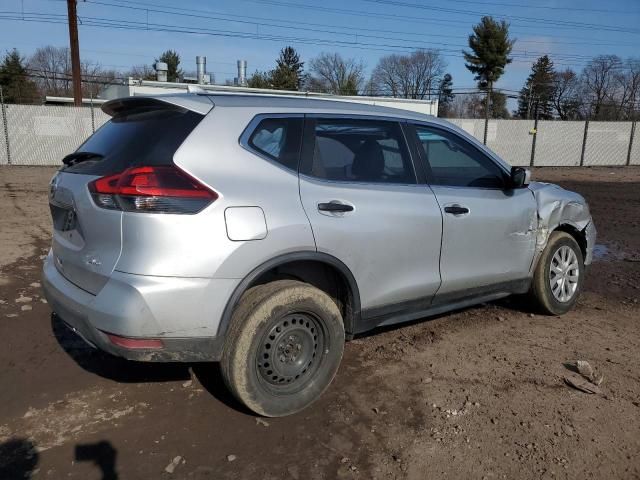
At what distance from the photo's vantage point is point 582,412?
10.6 ft

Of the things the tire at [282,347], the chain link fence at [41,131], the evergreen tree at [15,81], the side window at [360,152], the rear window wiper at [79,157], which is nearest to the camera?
the tire at [282,347]

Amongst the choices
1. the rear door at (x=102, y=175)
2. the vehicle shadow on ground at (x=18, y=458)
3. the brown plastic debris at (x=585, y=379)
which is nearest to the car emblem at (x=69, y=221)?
the rear door at (x=102, y=175)

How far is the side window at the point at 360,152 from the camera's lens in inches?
129

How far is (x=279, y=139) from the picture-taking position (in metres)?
3.08

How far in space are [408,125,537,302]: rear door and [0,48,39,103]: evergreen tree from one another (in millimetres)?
40445

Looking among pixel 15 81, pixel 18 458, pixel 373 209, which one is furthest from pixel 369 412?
pixel 15 81

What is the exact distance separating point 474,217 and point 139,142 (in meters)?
2.37

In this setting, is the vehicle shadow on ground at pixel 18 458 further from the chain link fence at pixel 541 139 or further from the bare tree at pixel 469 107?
the bare tree at pixel 469 107

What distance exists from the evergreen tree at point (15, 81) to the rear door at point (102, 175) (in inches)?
1573

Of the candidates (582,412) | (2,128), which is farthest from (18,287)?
(2,128)

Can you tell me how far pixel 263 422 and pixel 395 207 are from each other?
156 cm

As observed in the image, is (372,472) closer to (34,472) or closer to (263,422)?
(263,422)

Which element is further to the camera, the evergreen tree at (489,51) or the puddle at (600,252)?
the evergreen tree at (489,51)

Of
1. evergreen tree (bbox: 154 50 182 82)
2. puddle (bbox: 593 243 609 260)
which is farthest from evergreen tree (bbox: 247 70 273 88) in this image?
puddle (bbox: 593 243 609 260)
